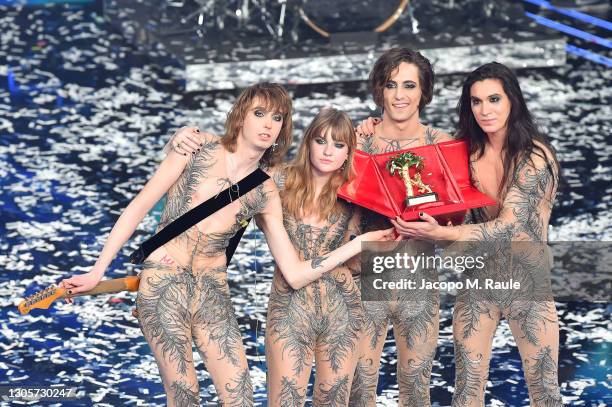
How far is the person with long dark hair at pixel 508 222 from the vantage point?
5.38 m

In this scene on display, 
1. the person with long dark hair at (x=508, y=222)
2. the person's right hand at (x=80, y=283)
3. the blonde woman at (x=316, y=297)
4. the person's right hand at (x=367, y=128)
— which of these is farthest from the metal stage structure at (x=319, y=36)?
the person's right hand at (x=80, y=283)

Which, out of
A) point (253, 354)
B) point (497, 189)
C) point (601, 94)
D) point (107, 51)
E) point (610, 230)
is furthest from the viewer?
point (107, 51)

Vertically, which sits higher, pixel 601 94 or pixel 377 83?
pixel 377 83

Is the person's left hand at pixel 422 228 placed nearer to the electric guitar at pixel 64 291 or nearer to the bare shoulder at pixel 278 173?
the bare shoulder at pixel 278 173

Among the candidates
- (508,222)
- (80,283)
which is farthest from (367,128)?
(80,283)

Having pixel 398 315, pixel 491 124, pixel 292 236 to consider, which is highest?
pixel 491 124

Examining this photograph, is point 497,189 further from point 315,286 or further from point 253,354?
point 253,354

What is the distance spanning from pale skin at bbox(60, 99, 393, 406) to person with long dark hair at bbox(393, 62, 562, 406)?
0.54m

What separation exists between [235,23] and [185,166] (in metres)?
6.88

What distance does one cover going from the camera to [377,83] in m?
5.54

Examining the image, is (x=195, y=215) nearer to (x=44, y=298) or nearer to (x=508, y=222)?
(x=44, y=298)

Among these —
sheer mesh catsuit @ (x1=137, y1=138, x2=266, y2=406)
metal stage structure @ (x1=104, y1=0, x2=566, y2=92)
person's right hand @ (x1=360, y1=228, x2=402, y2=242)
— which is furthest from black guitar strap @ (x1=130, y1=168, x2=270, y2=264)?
metal stage structure @ (x1=104, y1=0, x2=566, y2=92)

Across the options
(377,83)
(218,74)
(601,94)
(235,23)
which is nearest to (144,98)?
(218,74)

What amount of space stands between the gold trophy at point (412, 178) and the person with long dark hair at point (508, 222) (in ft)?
0.53
